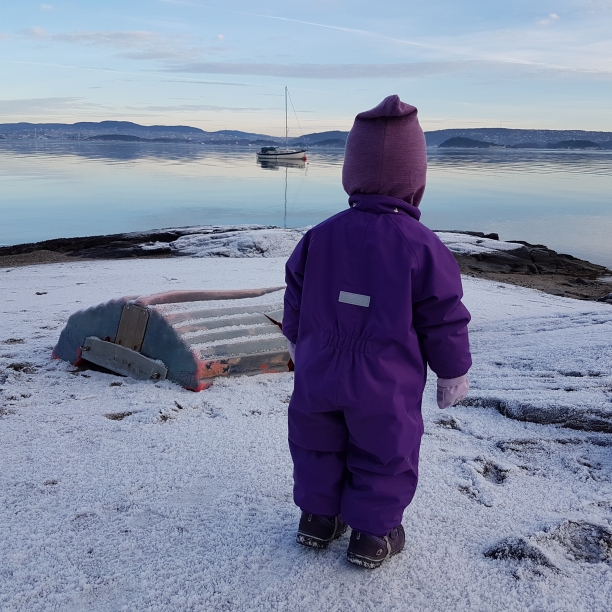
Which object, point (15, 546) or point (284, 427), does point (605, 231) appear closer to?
point (284, 427)

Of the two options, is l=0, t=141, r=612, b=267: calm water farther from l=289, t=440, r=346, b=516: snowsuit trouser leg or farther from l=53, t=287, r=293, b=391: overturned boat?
l=289, t=440, r=346, b=516: snowsuit trouser leg

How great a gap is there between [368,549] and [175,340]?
2.21 m

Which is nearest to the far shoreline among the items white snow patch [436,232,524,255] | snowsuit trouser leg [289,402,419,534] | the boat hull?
white snow patch [436,232,524,255]

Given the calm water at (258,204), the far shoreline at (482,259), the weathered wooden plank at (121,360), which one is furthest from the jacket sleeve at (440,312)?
the calm water at (258,204)

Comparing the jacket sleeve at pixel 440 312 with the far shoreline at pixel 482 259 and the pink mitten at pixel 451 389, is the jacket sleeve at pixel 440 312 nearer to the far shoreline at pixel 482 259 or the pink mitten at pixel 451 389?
the pink mitten at pixel 451 389

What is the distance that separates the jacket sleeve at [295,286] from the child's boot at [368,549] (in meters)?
0.72

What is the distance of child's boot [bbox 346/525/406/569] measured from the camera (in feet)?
6.75

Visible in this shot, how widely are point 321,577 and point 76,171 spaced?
148ft

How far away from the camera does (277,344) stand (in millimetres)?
4203

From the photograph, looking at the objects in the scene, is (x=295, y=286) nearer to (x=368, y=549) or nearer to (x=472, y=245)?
(x=368, y=549)

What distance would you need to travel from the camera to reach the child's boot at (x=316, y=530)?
2.16 m

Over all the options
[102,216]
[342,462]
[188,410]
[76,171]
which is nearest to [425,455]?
[342,462]

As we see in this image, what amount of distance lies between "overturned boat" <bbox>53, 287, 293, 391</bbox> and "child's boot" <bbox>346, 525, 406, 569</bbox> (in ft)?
6.31

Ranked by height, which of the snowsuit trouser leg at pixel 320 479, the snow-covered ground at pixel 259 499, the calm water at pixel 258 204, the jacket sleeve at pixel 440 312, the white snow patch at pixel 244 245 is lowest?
the calm water at pixel 258 204
